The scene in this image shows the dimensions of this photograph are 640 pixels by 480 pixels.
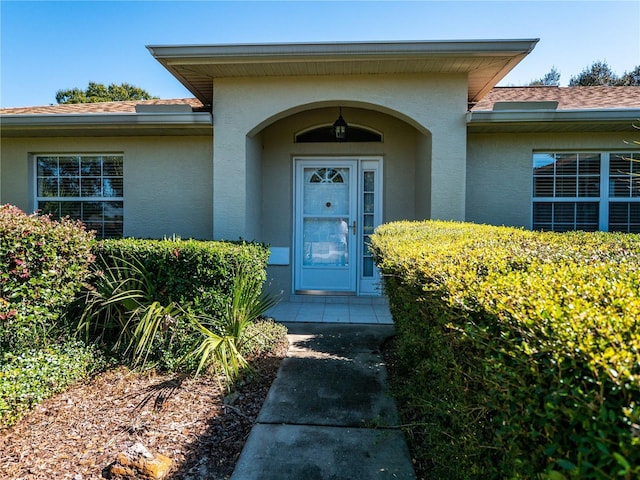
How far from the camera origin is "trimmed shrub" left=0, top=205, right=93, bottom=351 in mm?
3180

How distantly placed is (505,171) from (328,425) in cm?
524

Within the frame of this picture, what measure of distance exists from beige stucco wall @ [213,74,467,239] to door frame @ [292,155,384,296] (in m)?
1.33

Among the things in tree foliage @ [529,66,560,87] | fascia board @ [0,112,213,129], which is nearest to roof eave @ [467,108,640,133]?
fascia board @ [0,112,213,129]

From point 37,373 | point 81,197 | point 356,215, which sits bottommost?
point 37,373

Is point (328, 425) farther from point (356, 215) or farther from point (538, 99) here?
point (538, 99)

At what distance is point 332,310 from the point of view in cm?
634

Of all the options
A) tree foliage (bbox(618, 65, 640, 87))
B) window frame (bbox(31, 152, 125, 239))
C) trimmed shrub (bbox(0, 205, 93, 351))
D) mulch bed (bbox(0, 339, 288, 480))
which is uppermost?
tree foliage (bbox(618, 65, 640, 87))

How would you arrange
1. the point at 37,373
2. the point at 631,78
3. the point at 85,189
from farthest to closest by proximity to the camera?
the point at 631,78 → the point at 85,189 → the point at 37,373

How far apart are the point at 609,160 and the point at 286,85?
218 inches

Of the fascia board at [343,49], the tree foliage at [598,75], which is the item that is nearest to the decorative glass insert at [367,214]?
the fascia board at [343,49]

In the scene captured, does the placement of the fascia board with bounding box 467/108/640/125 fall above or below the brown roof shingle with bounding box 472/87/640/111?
below

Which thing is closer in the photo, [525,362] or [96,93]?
[525,362]

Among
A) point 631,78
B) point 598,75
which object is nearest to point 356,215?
point 631,78

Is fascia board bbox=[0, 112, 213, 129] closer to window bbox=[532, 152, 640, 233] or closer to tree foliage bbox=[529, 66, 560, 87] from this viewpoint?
window bbox=[532, 152, 640, 233]
